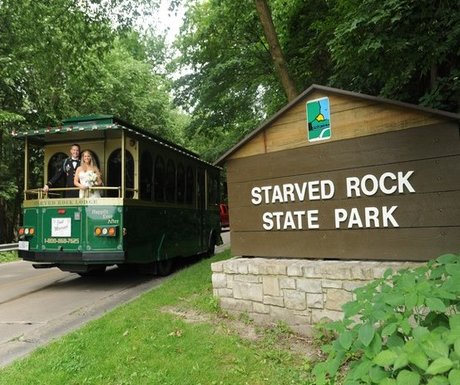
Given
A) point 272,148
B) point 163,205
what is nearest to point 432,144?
point 272,148

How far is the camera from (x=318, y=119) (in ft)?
17.7

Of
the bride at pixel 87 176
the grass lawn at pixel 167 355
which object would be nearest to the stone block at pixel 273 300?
the grass lawn at pixel 167 355

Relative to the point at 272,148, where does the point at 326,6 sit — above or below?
above

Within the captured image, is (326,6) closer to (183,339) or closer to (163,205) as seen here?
(163,205)

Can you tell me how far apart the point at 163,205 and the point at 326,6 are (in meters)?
6.08

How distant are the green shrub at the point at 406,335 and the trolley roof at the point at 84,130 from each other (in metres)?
6.64

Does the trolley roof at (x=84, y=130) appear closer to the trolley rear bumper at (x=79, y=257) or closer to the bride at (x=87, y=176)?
the bride at (x=87, y=176)

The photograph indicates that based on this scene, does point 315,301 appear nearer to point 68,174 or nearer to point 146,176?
point 146,176

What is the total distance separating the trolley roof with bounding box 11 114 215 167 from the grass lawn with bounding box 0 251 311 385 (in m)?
3.76

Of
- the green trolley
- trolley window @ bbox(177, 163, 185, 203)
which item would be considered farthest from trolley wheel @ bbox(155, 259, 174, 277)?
trolley window @ bbox(177, 163, 185, 203)

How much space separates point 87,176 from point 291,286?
16.5 ft

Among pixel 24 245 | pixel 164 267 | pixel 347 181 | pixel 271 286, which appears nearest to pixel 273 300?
pixel 271 286

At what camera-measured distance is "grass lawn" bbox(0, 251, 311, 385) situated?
3957mm

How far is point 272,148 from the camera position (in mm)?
5809
